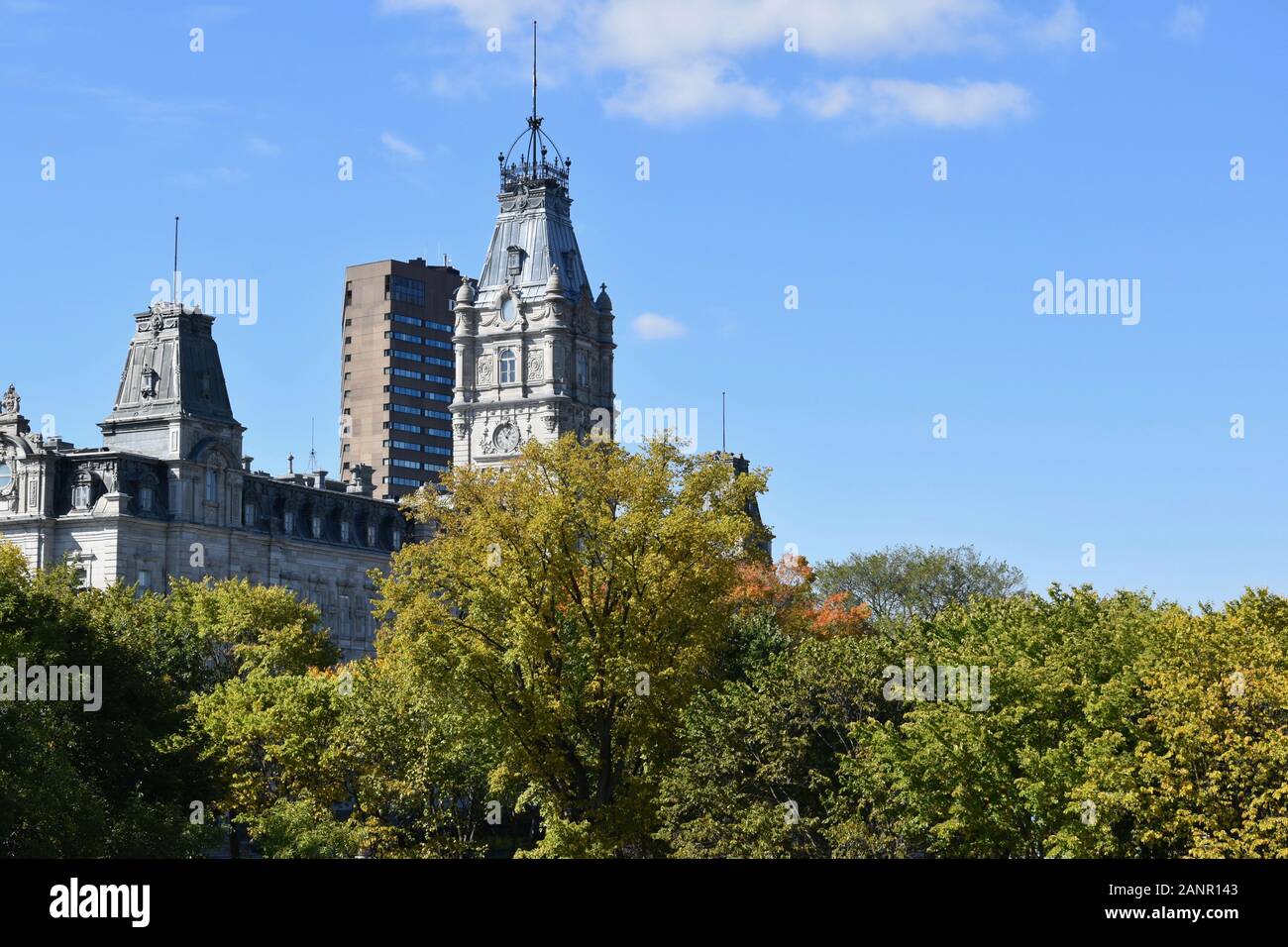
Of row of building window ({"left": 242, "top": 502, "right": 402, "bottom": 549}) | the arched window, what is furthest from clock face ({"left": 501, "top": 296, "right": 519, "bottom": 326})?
the arched window

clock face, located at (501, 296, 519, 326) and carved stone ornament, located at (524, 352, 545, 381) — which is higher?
clock face, located at (501, 296, 519, 326)

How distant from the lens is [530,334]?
155m

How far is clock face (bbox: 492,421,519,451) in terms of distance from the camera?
5989 inches

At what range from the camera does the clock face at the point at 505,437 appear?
152m

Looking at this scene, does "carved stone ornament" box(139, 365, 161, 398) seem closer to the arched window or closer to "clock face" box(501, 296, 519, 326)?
the arched window

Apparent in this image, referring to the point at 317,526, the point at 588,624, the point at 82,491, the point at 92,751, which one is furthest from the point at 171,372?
the point at 588,624

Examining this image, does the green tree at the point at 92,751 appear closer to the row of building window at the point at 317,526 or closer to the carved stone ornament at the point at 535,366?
the row of building window at the point at 317,526

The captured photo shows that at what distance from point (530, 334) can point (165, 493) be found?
43.5 metres

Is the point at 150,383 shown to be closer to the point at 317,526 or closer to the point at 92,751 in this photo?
the point at 317,526

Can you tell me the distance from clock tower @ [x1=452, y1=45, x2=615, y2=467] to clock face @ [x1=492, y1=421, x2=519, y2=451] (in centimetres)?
8

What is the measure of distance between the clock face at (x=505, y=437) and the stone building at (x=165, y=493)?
19.6m

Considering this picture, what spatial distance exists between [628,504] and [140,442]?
6882 cm

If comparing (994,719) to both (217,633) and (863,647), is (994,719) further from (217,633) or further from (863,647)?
(217,633)

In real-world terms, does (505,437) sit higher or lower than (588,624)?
higher
